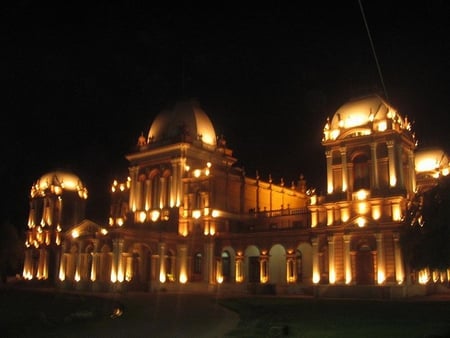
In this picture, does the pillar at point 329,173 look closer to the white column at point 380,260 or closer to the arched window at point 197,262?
the white column at point 380,260

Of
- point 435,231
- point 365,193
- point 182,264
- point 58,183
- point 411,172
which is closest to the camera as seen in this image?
point 435,231

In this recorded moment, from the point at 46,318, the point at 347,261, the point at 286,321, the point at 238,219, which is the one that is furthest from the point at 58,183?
the point at 286,321

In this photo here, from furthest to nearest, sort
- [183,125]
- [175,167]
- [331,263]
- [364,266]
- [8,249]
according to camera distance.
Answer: [8,249], [183,125], [175,167], [331,263], [364,266]

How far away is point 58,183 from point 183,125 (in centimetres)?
2811

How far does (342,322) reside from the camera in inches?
925

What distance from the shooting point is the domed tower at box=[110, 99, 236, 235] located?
62594 mm

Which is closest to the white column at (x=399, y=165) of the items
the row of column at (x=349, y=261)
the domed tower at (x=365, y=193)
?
the domed tower at (x=365, y=193)

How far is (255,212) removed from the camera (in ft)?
212

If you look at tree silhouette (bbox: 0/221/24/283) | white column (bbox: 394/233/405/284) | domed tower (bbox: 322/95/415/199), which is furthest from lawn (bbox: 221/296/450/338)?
tree silhouette (bbox: 0/221/24/283)

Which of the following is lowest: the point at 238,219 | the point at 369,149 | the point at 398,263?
the point at 398,263

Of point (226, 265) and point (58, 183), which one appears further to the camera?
point (58, 183)

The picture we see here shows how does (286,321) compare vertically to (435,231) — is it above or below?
below

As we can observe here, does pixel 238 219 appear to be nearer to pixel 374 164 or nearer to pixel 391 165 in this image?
pixel 374 164

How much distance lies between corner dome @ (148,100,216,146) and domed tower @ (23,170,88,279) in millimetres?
21438
